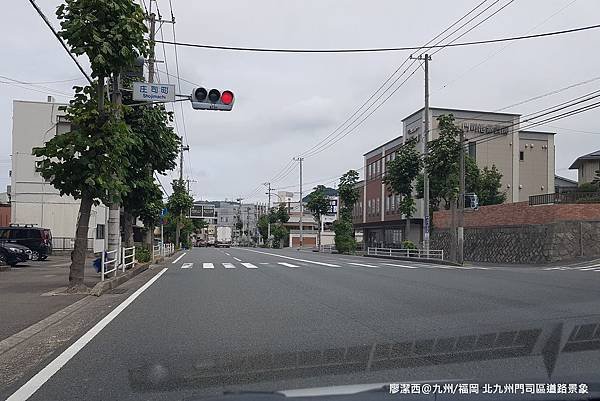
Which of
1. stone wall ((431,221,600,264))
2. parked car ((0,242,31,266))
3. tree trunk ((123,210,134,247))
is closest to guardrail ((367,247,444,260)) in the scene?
stone wall ((431,221,600,264))

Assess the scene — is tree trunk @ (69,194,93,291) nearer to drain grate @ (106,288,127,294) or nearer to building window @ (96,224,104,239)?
drain grate @ (106,288,127,294)

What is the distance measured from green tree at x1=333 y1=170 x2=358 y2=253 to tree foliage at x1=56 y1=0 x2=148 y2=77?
47.6 meters

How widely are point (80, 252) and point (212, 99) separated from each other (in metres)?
5.69

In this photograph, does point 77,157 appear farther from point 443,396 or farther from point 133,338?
point 443,396

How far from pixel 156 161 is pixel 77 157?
27.7 ft

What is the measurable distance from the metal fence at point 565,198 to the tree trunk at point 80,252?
1147 inches

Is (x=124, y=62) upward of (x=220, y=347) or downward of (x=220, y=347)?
upward

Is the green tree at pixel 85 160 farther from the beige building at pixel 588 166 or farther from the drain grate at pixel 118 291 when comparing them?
the beige building at pixel 588 166

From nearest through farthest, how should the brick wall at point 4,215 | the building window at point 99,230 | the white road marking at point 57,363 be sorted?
1. the white road marking at point 57,363
2. the building window at point 99,230
3. the brick wall at point 4,215

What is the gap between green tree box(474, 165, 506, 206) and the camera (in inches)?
2088

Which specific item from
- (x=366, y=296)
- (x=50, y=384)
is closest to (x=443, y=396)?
(x=50, y=384)

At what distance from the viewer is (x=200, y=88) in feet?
59.2

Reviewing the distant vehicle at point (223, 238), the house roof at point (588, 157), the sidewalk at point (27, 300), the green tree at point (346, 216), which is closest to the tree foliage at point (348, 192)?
the green tree at point (346, 216)

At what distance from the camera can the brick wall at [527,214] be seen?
3616 cm
